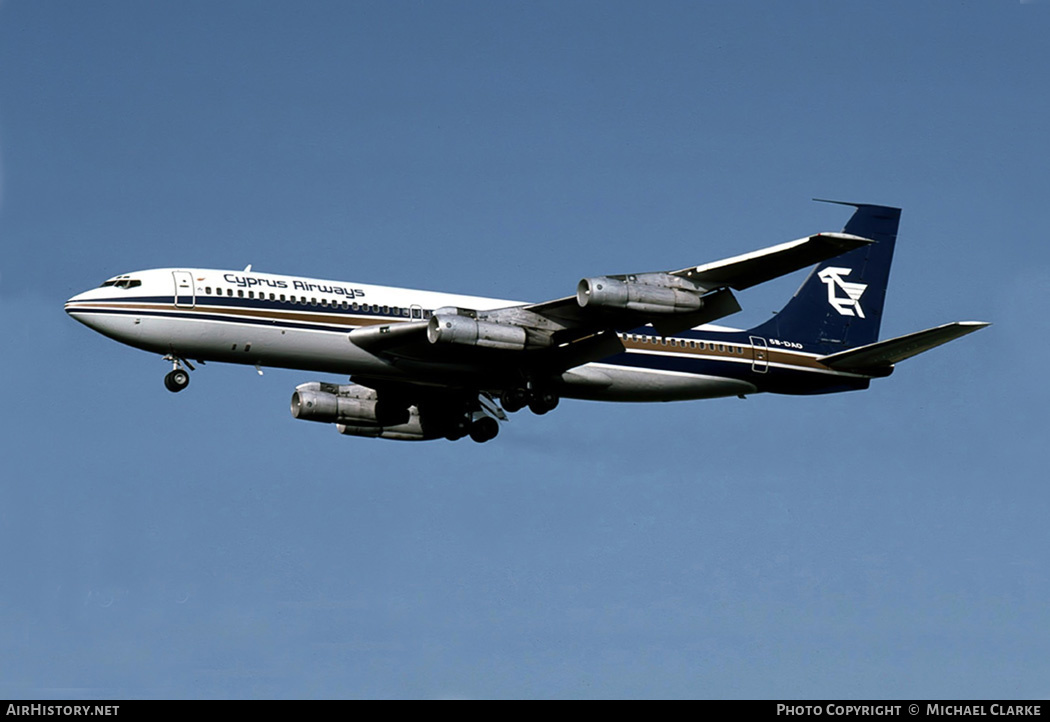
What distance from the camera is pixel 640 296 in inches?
1709

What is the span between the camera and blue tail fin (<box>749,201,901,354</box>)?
181 ft

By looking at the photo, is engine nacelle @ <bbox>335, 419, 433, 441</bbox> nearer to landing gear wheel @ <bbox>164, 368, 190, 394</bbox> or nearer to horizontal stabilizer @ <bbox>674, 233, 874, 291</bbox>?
landing gear wheel @ <bbox>164, 368, 190, 394</bbox>

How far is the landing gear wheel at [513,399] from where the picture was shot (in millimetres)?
48344

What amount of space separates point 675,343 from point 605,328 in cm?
564

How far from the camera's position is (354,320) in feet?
151

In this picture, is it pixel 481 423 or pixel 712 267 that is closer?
pixel 712 267

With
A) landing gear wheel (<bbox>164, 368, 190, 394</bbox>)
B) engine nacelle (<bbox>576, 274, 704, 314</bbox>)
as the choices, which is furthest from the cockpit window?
engine nacelle (<bbox>576, 274, 704, 314</bbox>)

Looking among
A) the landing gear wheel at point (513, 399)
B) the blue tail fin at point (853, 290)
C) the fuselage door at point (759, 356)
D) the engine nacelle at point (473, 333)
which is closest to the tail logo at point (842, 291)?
the blue tail fin at point (853, 290)

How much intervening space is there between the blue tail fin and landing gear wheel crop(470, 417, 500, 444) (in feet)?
38.6

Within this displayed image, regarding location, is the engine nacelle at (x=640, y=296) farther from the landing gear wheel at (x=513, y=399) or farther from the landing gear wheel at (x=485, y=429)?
the landing gear wheel at (x=485, y=429)

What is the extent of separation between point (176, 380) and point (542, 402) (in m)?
12.0
